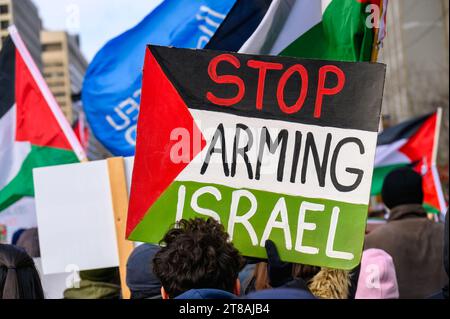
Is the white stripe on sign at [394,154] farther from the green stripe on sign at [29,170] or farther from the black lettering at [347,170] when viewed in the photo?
the black lettering at [347,170]

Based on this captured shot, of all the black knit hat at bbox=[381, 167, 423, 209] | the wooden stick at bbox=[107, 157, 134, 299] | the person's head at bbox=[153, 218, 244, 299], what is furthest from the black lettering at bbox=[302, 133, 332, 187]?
the wooden stick at bbox=[107, 157, 134, 299]

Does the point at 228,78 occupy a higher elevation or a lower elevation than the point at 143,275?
higher

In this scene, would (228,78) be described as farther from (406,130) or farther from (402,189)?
(406,130)

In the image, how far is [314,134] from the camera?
3.63 meters

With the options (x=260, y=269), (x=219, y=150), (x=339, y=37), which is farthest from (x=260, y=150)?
(x=339, y=37)

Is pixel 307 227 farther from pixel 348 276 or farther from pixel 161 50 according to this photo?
pixel 161 50

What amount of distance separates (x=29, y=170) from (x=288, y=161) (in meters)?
3.93

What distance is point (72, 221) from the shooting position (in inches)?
208

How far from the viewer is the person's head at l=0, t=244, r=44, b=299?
3424 mm

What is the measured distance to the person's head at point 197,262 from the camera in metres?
2.94

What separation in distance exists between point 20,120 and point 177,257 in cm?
459

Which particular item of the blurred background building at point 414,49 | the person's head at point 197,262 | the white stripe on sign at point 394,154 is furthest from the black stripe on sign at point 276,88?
the blurred background building at point 414,49

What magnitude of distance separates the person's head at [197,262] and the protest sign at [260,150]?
500 mm
